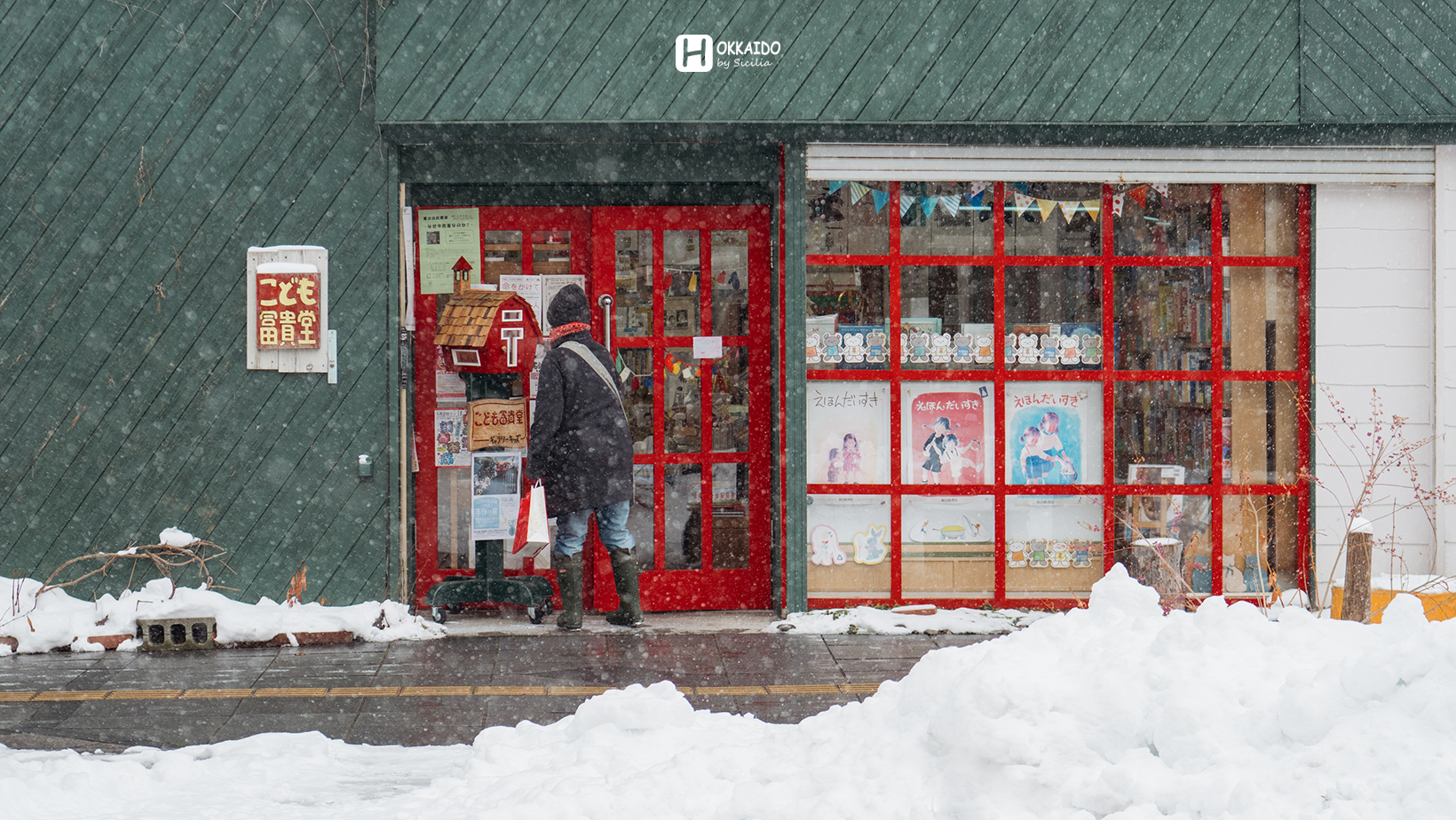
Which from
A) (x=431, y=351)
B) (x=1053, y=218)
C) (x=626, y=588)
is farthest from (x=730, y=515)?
(x=1053, y=218)

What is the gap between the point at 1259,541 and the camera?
7.89 m

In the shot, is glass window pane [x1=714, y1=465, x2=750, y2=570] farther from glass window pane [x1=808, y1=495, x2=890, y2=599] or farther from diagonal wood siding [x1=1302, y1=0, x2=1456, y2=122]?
diagonal wood siding [x1=1302, y1=0, x2=1456, y2=122]

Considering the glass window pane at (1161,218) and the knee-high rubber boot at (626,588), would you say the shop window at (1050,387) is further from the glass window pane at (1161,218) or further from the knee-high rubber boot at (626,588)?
the knee-high rubber boot at (626,588)

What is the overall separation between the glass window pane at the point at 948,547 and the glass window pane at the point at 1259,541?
159 cm

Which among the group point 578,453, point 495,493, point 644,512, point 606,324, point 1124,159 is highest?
point 1124,159

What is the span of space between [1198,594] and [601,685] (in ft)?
13.2

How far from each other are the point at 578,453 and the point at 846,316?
6.54 feet

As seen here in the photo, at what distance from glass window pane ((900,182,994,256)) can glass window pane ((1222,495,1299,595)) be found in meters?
2.46

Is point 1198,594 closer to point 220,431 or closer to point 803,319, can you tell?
point 803,319

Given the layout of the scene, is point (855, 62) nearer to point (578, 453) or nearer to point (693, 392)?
point (693, 392)

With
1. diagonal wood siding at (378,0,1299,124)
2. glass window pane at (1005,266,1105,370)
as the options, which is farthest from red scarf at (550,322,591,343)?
glass window pane at (1005,266,1105,370)

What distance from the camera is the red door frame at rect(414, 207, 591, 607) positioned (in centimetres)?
800

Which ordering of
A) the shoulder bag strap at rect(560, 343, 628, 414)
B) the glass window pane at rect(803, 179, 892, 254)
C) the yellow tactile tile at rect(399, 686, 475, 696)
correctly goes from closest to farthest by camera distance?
the yellow tactile tile at rect(399, 686, 475, 696), the shoulder bag strap at rect(560, 343, 628, 414), the glass window pane at rect(803, 179, 892, 254)

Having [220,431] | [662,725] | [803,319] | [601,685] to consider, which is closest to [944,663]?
[662,725]
